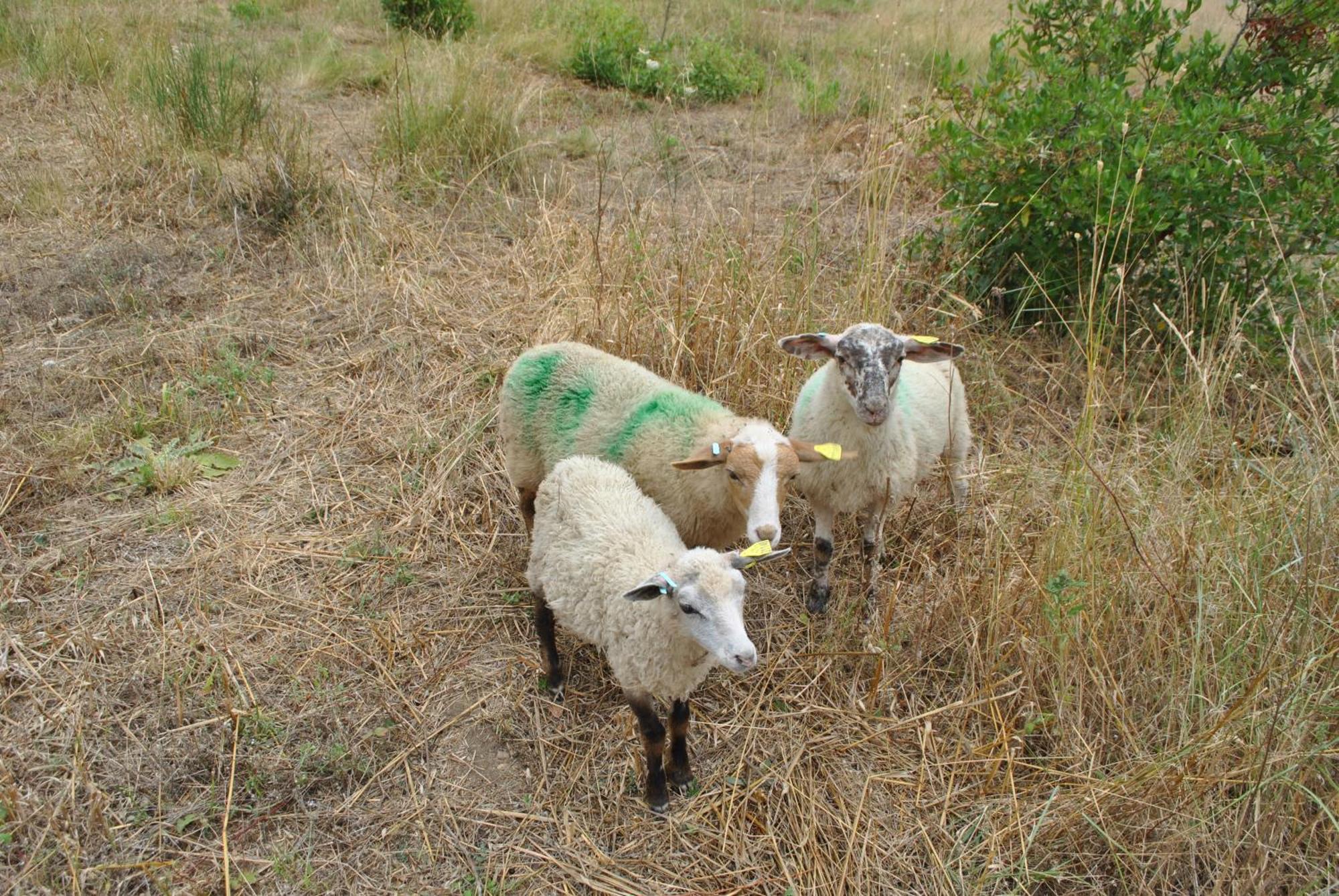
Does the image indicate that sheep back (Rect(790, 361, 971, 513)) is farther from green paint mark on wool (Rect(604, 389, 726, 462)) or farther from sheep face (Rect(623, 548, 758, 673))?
sheep face (Rect(623, 548, 758, 673))

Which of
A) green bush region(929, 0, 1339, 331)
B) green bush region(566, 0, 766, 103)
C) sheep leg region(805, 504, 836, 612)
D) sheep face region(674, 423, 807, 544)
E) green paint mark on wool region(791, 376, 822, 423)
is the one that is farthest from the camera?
green bush region(566, 0, 766, 103)

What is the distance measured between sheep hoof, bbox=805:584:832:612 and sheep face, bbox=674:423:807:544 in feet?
1.74

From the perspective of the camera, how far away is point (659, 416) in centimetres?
336

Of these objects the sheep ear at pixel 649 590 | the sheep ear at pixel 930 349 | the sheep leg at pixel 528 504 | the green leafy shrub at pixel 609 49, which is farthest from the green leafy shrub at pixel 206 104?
the sheep ear at pixel 649 590

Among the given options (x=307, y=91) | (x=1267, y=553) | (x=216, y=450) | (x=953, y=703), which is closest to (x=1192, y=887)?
(x=953, y=703)

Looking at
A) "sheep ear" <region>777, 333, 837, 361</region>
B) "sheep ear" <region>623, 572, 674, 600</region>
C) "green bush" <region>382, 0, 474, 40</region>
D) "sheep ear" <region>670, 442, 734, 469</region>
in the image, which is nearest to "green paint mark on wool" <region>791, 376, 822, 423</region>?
"sheep ear" <region>777, 333, 837, 361</region>

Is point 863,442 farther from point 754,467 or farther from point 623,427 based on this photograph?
point 623,427

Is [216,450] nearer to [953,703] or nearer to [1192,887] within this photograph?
[953,703]

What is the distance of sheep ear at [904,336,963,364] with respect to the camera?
10.6 feet

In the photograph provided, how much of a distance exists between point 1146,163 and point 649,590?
316cm

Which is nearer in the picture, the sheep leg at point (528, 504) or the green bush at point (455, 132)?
the sheep leg at point (528, 504)

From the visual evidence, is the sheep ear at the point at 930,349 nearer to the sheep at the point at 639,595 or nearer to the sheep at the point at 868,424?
the sheep at the point at 868,424

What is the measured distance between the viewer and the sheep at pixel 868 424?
3158 millimetres

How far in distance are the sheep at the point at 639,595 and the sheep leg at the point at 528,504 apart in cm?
54
